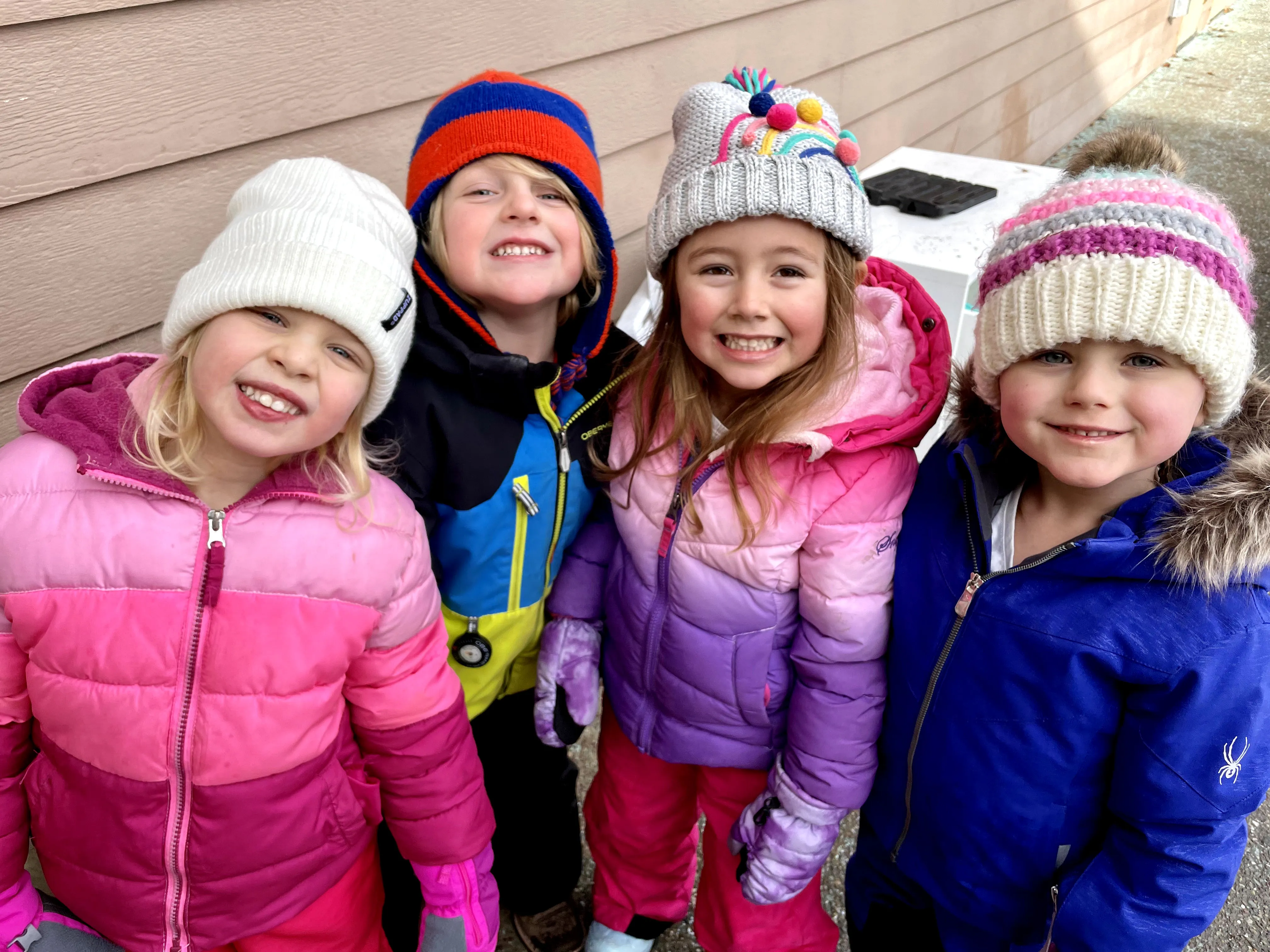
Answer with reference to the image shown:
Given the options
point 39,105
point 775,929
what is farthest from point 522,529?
point 39,105

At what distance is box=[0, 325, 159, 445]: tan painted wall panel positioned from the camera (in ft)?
5.55

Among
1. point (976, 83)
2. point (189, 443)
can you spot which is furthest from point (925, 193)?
point (189, 443)

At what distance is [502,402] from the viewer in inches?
65.9

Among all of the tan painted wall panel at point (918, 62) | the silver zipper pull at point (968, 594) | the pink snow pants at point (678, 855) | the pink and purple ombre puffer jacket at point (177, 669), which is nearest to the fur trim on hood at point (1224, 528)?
the silver zipper pull at point (968, 594)

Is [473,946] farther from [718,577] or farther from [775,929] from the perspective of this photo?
[718,577]

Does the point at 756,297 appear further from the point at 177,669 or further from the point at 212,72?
the point at 212,72

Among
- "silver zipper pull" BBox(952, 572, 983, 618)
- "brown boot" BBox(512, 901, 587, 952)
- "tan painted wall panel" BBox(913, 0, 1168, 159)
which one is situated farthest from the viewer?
"tan painted wall panel" BBox(913, 0, 1168, 159)

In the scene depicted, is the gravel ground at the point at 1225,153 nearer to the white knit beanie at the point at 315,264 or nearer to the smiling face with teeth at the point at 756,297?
the smiling face with teeth at the point at 756,297

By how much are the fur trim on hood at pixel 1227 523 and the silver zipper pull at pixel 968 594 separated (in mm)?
249

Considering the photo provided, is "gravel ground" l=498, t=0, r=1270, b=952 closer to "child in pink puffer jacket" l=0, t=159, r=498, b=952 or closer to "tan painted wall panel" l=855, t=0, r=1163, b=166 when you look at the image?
"tan painted wall panel" l=855, t=0, r=1163, b=166

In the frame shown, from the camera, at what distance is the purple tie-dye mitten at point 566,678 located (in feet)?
6.15

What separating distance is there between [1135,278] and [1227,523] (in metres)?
0.34

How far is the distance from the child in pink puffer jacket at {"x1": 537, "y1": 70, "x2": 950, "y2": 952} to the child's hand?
0.93 m

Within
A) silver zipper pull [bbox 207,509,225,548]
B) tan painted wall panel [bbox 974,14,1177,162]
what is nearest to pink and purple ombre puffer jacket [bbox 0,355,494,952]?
silver zipper pull [bbox 207,509,225,548]
